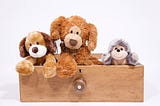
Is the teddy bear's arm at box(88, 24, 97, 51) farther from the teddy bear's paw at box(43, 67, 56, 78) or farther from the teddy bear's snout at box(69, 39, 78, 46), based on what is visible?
the teddy bear's paw at box(43, 67, 56, 78)

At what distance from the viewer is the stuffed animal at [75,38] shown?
3.28ft

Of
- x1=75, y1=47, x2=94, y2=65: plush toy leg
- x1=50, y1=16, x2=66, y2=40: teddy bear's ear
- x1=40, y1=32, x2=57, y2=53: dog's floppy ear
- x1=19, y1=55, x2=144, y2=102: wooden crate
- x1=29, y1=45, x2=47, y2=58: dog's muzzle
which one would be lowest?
x1=19, y1=55, x2=144, y2=102: wooden crate

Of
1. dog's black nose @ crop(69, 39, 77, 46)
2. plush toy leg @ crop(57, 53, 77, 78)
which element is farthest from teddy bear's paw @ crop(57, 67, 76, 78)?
dog's black nose @ crop(69, 39, 77, 46)

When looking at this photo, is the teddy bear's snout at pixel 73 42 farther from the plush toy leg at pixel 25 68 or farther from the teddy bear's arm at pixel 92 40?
the plush toy leg at pixel 25 68

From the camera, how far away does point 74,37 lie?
0.99 metres

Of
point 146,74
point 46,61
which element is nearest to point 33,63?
point 46,61

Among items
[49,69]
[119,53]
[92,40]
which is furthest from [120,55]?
[49,69]

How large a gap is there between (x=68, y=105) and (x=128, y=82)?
0.23 meters

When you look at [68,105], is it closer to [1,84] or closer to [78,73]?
[78,73]

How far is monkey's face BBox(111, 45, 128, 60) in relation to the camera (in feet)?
3.26

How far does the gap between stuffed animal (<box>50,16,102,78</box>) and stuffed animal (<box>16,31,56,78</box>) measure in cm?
3

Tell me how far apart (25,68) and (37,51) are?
0.08m

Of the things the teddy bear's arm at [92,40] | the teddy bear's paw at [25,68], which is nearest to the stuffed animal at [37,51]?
the teddy bear's paw at [25,68]

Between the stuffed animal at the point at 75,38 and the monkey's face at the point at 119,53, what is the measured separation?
0.08 m
